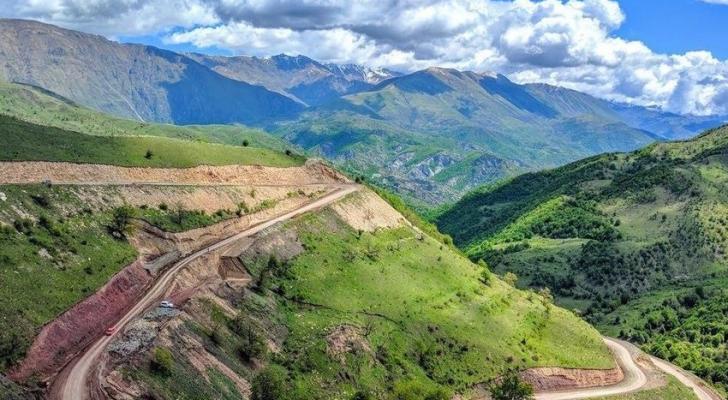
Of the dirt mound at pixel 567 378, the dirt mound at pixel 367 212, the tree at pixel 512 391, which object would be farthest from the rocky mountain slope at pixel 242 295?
the tree at pixel 512 391

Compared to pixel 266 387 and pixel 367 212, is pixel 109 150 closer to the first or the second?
pixel 367 212

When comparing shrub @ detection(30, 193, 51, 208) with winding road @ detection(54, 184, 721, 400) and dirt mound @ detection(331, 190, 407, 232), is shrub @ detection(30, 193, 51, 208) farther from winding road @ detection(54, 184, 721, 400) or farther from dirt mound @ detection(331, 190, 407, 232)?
dirt mound @ detection(331, 190, 407, 232)

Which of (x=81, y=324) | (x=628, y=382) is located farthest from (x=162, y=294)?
(x=628, y=382)

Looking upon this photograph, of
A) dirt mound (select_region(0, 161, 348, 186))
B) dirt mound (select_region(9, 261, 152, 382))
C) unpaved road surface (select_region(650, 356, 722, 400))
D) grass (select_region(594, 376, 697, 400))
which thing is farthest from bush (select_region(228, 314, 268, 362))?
unpaved road surface (select_region(650, 356, 722, 400))

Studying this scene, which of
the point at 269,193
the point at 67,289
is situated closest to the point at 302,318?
the point at 67,289

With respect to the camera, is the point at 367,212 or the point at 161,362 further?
the point at 367,212

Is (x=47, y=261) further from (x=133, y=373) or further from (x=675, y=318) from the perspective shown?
(x=675, y=318)
